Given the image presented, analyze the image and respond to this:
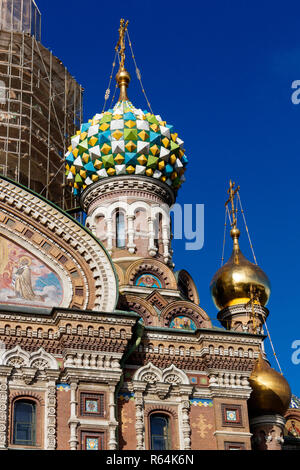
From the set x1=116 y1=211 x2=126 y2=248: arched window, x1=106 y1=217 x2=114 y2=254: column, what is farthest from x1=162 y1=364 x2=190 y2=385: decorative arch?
x1=116 y1=211 x2=126 y2=248: arched window

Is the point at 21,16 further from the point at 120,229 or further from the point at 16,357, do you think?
the point at 16,357

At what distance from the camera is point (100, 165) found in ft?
55.7

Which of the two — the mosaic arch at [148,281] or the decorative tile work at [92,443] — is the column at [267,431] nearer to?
the mosaic arch at [148,281]

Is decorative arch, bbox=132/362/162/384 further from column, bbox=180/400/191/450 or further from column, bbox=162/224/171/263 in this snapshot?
column, bbox=162/224/171/263

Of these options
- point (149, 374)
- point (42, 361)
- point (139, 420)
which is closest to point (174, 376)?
point (149, 374)

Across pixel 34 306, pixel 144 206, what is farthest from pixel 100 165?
pixel 34 306

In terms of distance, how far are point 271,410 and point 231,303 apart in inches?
114

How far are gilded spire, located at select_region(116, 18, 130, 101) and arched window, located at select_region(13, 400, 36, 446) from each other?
24.4 ft

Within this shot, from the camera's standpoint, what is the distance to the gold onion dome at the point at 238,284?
16859mm

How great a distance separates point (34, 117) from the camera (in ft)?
65.9

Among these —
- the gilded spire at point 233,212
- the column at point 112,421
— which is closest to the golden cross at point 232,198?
the gilded spire at point 233,212

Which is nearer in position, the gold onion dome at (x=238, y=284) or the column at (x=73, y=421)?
the column at (x=73, y=421)

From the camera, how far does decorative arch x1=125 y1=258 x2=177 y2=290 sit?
15.6 m

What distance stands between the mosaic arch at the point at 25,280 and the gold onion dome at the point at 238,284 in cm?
382
